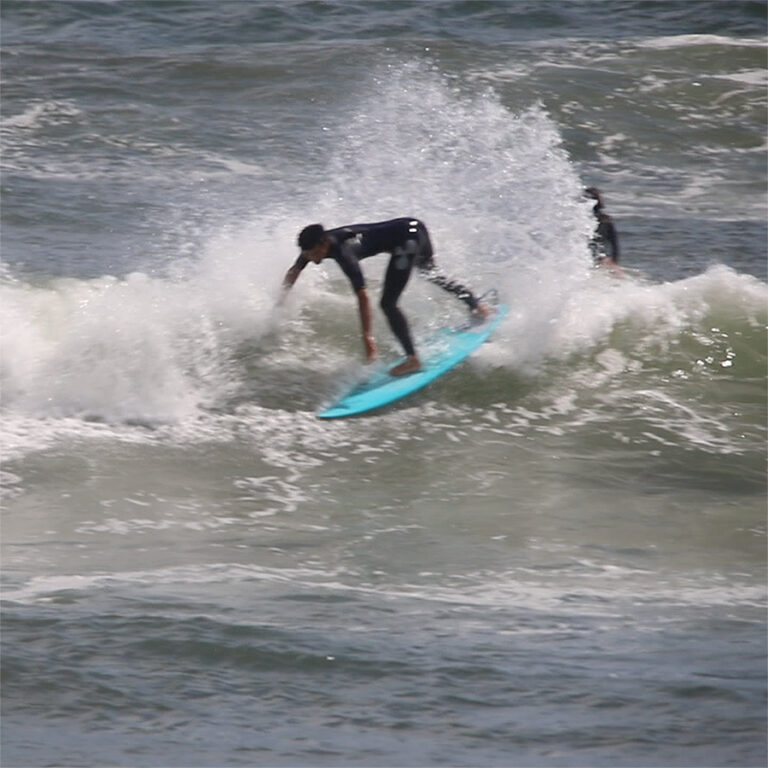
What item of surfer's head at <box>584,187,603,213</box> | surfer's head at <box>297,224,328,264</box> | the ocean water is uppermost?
surfer's head at <box>297,224,328,264</box>

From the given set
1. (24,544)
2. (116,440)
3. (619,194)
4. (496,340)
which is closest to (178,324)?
(116,440)

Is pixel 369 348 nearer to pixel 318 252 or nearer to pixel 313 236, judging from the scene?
pixel 318 252

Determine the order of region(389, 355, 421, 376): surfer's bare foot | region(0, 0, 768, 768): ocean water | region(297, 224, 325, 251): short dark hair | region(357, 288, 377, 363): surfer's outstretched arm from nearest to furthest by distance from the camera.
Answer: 1. region(0, 0, 768, 768): ocean water
2. region(297, 224, 325, 251): short dark hair
3. region(357, 288, 377, 363): surfer's outstretched arm
4. region(389, 355, 421, 376): surfer's bare foot

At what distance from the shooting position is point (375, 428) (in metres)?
8.16

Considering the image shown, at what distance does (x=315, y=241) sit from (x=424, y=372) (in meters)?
1.17

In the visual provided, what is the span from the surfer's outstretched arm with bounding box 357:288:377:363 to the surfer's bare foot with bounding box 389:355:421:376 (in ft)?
0.97

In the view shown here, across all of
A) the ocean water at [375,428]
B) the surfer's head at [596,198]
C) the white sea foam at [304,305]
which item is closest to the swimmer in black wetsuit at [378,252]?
the ocean water at [375,428]

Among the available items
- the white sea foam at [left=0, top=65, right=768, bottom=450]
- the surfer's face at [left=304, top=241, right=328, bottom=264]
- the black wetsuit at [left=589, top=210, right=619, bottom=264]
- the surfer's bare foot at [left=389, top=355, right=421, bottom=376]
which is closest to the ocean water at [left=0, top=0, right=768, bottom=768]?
the white sea foam at [left=0, top=65, right=768, bottom=450]

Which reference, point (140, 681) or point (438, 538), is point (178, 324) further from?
point (140, 681)

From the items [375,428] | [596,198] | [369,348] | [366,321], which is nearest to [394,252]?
[366,321]

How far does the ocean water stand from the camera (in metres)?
4.65

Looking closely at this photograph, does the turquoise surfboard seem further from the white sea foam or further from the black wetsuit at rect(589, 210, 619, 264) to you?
the black wetsuit at rect(589, 210, 619, 264)

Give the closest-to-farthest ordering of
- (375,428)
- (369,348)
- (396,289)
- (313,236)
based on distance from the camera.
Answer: (313,236) < (375,428) < (369,348) < (396,289)

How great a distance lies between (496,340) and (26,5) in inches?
516
